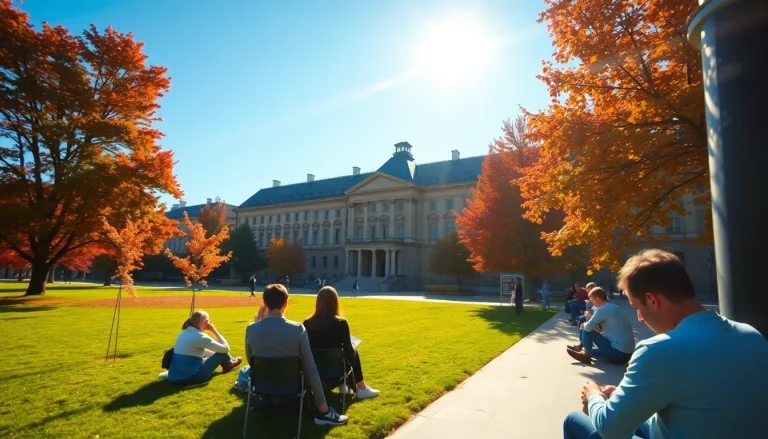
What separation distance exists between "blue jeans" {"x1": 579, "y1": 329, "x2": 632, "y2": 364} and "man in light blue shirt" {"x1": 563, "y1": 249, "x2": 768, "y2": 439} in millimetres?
6344

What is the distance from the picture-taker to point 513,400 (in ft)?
18.9

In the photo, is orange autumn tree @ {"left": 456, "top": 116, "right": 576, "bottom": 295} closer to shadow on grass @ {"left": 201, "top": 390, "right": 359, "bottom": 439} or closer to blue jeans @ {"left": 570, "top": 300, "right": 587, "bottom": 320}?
blue jeans @ {"left": 570, "top": 300, "right": 587, "bottom": 320}

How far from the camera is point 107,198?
2036cm

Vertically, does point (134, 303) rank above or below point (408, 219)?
below

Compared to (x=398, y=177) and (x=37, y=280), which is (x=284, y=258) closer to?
(x=398, y=177)

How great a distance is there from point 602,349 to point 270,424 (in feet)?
20.5

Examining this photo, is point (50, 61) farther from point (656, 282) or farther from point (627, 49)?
point (656, 282)

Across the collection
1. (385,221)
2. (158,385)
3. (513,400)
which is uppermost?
(385,221)

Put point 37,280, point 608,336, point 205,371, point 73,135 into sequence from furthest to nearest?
point 37,280 → point 73,135 → point 608,336 → point 205,371

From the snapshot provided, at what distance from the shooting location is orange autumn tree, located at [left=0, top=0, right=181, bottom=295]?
1941 cm

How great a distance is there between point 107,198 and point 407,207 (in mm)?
43975

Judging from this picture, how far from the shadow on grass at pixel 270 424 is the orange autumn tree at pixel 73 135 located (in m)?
18.2

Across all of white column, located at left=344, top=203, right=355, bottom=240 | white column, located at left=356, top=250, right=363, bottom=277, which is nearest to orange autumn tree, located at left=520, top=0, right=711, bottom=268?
white column, located at left=356, top=250, right=363, bottom=277

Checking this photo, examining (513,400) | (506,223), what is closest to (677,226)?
(506,223)
